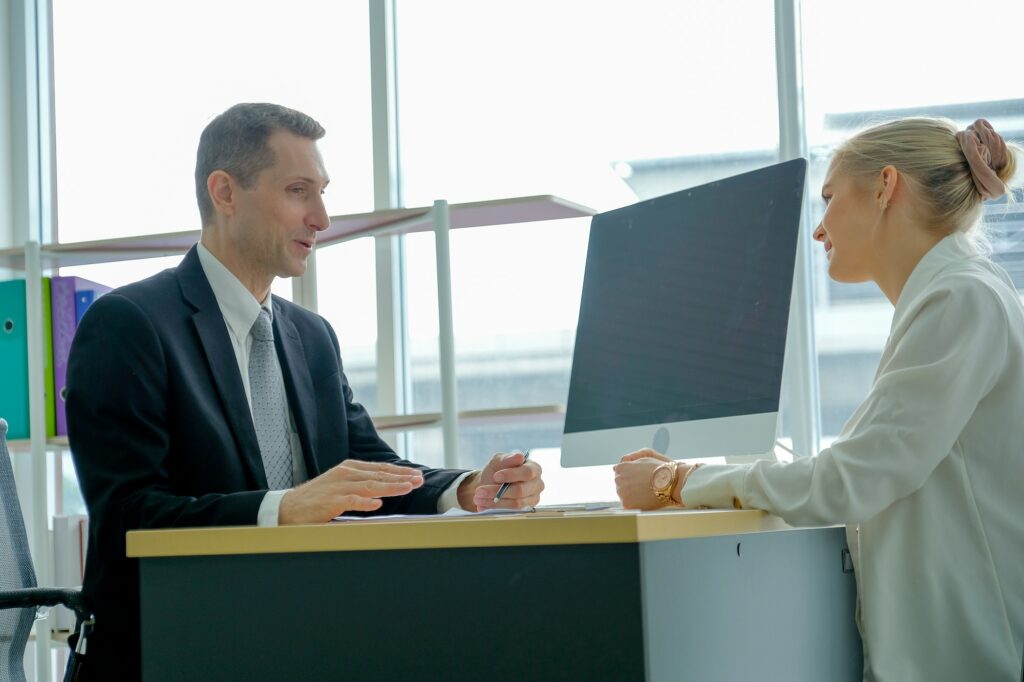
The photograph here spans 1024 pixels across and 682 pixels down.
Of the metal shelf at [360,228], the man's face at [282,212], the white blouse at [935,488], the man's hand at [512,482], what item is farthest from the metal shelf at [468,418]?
the white blouse at [935,488]

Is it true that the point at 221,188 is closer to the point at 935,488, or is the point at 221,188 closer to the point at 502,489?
the point at 502,489

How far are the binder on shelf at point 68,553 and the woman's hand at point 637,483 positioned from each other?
5.84 ft

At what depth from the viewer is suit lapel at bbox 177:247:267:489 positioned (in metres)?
1.91

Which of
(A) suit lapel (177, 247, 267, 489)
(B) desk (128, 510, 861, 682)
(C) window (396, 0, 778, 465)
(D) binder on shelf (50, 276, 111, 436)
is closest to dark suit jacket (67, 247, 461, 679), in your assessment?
(A) suit lapel (177, 247, 267, 489)

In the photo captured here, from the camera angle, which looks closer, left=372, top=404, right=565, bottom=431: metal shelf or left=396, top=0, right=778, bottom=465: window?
left=372, top=404, right=565, bottom=431: metal shelf

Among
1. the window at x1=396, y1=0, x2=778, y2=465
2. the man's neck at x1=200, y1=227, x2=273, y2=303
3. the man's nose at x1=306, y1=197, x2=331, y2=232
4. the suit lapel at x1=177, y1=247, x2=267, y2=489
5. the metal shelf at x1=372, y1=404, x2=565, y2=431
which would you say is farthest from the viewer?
the window at x1=396, y1=0, x2=778, y2=465

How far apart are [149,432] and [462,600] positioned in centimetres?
82

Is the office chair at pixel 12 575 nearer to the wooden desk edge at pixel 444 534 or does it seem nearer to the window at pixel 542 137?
the wooden desk edge at pixel 444 534

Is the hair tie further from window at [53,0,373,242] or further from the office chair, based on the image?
window at [53,0,373,242]

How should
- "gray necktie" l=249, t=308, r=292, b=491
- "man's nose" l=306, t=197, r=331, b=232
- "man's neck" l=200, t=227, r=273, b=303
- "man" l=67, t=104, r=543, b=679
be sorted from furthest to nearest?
"man's nose" l=306, t=197, r=331, b=232, "man's neck" l=200, t=227, r=273, b=303, "gray necktie" l=249, t=308, r=292, b=491, "man" l=67, t=104, r=543, b=679

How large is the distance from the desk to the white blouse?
0.16 metres

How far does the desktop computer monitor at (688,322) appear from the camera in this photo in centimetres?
173

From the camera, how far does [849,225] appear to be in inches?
69.8

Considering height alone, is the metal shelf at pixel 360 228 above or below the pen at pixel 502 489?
above
